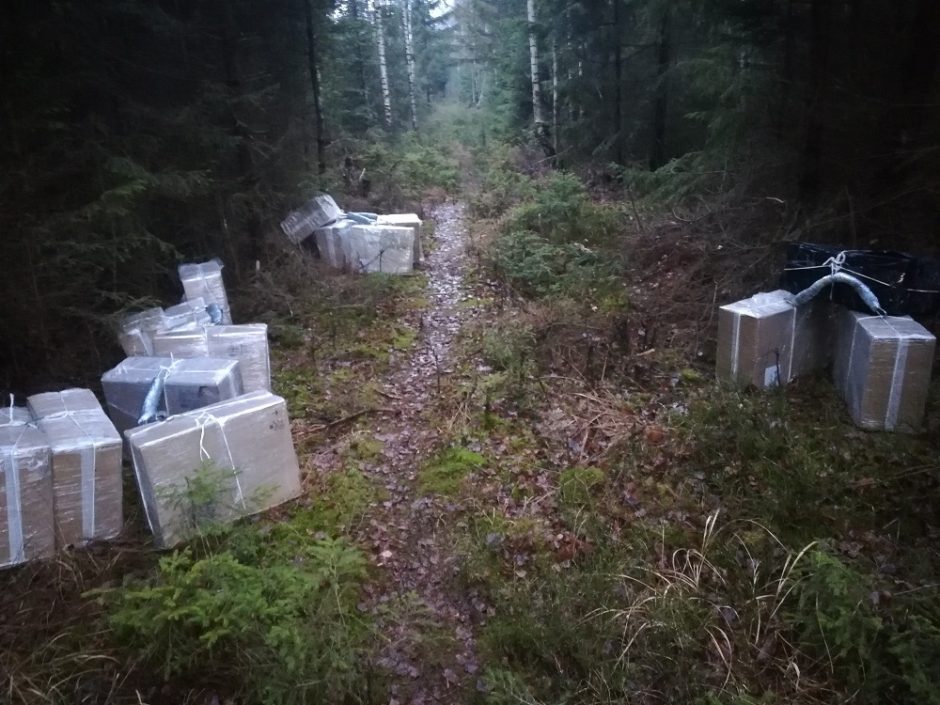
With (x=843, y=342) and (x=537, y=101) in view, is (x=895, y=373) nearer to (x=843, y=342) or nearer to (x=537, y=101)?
(x=843, y=342)

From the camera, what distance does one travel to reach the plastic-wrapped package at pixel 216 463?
14.4 feet

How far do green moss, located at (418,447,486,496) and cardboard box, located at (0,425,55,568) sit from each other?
2.68 meters

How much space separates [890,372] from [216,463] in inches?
210

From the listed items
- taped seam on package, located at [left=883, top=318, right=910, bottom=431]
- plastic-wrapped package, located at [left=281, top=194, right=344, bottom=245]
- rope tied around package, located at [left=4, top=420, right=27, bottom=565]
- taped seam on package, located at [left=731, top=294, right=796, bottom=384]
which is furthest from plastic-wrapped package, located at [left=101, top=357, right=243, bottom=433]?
plastic-wrapped package, located at [left=281, top=194, right=344, bottom=245]

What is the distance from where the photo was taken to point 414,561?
459 cm

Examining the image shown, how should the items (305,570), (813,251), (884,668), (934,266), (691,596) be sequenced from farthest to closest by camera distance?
(813,251), (934,266), (305,570), (691,596), (884,668)

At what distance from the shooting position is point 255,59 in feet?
34.6

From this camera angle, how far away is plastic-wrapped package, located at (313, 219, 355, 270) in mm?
11047

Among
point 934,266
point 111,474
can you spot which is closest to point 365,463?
point 111,474

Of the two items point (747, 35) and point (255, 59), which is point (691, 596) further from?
point (255, 59)

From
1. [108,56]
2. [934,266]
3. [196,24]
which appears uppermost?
[196,24]

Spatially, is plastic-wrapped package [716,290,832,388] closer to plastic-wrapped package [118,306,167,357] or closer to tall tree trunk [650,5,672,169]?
plastic-wrapped package [118,306,167,357]

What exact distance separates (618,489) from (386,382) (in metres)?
3.16

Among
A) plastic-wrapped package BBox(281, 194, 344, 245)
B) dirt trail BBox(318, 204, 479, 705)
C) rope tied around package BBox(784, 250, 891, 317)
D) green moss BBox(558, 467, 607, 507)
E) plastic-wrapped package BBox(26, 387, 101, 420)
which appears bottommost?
dirt trail BBox(318, 204, 479, 705)
